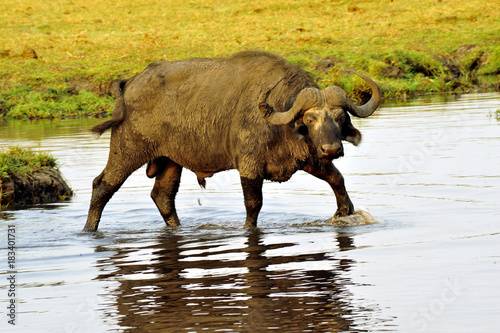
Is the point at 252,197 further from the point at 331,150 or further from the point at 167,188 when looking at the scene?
the point at 167,188

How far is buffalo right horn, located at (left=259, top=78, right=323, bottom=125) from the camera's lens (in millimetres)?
7793

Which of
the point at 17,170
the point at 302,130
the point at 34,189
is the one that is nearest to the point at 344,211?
the point at 302,130

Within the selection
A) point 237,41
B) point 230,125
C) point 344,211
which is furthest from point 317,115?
point 237,41

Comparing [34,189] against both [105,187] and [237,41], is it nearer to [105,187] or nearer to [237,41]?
[105,187]

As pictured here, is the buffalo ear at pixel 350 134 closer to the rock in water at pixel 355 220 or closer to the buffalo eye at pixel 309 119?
the buffalo eye at pixel 309 119

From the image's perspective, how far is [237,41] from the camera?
30.0m

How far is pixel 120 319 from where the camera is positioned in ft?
17.0

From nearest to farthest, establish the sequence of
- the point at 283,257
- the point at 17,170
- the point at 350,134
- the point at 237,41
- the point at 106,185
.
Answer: the point at 283,257
the point at 350,134
the point at 106,185
the point at 17,170
the point at 237,41

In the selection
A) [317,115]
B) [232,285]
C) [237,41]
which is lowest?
[232,285]

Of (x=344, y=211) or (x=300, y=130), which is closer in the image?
(x=300, y=130)

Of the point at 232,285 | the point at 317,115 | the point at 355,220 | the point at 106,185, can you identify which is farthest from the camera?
the point at 106,185

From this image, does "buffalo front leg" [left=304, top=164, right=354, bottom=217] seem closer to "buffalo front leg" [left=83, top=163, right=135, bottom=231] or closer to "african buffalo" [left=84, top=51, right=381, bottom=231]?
"african buffalo" [left=84, top=51, right=381, bottom=231]

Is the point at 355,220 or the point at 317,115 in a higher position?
the point at 317,115

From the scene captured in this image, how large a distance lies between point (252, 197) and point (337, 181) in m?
0.84
